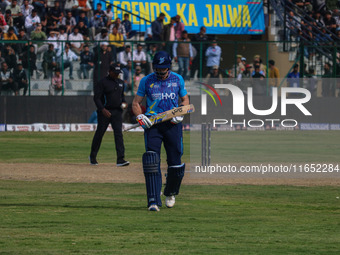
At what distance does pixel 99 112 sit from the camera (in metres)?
19.4

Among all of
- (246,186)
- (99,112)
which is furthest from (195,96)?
(246,186)

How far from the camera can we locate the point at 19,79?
32250 millimetres

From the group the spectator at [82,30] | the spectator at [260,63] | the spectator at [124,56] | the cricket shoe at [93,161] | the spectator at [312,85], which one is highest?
the spectator at [82,30]

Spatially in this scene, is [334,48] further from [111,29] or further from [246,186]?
[246,186]

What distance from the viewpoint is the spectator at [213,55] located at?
1326 inches

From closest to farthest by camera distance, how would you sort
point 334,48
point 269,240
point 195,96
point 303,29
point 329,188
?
1. point 269,240
2. point 329,188
3. point 195,96
4. point 334,48
5. point 303,29

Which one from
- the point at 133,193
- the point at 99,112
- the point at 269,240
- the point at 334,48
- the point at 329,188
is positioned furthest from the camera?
the point at 334,48

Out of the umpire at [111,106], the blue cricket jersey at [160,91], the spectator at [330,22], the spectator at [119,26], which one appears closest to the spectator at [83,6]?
the spectator at [119,26]

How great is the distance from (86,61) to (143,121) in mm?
21681

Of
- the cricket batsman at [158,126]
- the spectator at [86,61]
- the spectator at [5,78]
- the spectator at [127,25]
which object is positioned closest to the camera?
the cricket batsman at [158,126]

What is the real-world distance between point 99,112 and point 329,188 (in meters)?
6.21

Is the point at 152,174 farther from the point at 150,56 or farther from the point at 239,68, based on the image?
the point at 239,68

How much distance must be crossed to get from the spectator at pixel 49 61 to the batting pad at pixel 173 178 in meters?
21.2

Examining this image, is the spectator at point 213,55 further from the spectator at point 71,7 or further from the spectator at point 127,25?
the spectator at point 71,7
